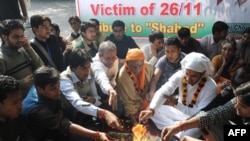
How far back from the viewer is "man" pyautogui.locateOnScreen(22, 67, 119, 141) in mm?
3168

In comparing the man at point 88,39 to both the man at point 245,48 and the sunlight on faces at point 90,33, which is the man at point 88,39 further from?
the man at point 245,48

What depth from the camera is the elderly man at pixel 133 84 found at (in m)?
4.46

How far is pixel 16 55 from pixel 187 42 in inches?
126

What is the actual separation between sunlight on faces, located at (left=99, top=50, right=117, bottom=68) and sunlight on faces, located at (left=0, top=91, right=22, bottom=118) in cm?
189

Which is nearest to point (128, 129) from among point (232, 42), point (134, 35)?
point (232, 42)

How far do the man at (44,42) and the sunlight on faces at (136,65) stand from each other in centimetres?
126

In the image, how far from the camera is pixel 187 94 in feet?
13.5

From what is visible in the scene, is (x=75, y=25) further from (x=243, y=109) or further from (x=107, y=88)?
(x=243, y=109)

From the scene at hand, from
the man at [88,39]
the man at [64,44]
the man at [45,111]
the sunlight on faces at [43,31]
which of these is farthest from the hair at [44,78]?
the man at [88,39]

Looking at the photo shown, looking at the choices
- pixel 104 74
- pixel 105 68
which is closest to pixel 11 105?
pixel 104 74

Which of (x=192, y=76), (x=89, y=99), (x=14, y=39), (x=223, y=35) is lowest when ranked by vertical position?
(x=89, y=99)

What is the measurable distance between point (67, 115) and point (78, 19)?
2976 millimetres

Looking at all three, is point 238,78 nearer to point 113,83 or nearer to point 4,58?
point 113,83

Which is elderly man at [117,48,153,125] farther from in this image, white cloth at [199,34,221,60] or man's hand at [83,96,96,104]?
white cloth at [199,34,221,60]
